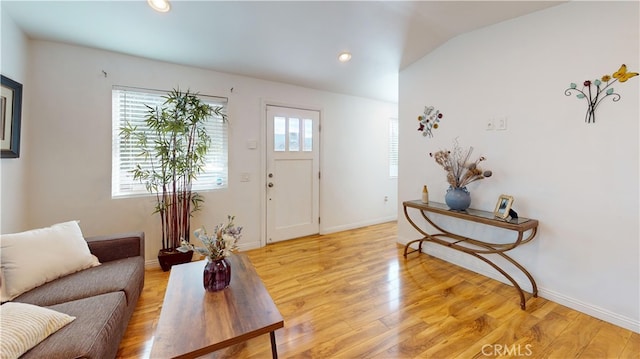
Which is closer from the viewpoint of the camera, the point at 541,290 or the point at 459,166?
the point at 541,290

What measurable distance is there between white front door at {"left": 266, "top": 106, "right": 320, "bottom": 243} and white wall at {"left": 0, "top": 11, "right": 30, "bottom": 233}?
2331mm

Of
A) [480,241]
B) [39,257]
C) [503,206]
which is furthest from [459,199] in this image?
[39,257]

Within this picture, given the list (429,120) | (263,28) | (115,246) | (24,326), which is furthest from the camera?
(429,120)

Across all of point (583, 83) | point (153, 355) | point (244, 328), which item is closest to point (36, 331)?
point (153, 355)

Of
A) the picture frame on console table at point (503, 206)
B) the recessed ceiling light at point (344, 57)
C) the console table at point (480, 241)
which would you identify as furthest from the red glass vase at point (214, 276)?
the recessed ceiling light at point (344, 57)

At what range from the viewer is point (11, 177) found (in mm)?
2152

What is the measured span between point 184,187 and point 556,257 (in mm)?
3711

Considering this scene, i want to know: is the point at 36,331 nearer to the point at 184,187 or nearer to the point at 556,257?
the point at 184,187

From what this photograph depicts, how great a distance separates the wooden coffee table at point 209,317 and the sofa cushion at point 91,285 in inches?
13.5

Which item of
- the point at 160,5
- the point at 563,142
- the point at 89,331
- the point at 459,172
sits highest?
the point at 160,5

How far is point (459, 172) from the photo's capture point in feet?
9.38

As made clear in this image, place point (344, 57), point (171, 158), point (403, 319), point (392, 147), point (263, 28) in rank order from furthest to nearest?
point (392, 147) < point (344, 57) < point (171, 158) < point (263, 28) < point (403, 319)

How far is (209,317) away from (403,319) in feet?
4.71

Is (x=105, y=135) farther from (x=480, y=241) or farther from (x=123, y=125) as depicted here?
(x=480, y=241)
